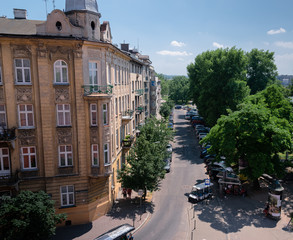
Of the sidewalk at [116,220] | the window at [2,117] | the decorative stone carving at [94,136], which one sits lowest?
the sidewalk at [116,220]

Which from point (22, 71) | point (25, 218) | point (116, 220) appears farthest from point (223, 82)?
point (25, 218)

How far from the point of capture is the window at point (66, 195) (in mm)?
21766

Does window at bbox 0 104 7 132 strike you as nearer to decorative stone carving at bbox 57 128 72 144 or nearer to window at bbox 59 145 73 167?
decorative stone carving at bbox 57 128 72 144

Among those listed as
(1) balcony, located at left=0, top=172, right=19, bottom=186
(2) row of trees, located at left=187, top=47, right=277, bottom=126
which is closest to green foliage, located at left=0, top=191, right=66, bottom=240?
(1) balcony, located at left=0, top=172, right=19, bottom=186

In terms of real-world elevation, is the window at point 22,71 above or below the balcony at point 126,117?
above

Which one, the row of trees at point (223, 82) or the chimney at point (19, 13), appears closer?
the chimney at point (19, 13)

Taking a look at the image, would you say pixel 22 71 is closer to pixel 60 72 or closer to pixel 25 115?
pixel 60 72

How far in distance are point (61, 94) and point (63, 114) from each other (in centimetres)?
168

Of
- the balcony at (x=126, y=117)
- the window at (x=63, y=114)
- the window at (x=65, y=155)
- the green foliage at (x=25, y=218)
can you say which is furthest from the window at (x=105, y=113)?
the balcony at (x=126, y=117)

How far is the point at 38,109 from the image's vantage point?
66.5ft

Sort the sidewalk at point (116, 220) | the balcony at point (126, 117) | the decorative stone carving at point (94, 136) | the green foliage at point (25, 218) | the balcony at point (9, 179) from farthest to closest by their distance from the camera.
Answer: the balcony at point (126, 117) < the decorative stone carving at point (94, 136) < the sidewalk at point (116, 220) < the balcony at point (9, 179) < the green foliage at point (25, 218)

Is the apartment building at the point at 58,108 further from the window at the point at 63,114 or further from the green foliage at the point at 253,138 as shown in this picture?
the green foliage at the point at 253,138

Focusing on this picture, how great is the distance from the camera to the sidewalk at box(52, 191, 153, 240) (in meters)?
20.8

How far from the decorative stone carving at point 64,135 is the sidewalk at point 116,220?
25.1 ft
